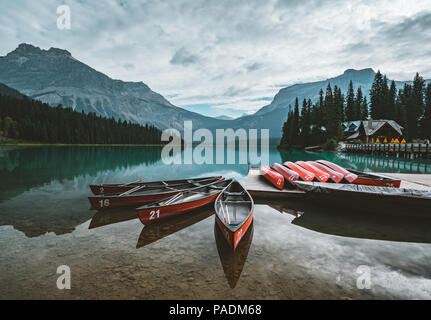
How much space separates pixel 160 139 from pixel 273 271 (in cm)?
15378

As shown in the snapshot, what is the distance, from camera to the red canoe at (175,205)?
31.0ft

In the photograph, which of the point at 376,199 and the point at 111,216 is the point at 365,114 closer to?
the point at 376,199

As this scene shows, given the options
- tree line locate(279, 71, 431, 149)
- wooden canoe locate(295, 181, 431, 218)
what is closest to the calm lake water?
wooden canoe locate(295, 181, 431, 218)

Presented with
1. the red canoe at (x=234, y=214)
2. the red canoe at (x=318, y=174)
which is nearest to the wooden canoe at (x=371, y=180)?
the red canoe at (x=318, y=174)

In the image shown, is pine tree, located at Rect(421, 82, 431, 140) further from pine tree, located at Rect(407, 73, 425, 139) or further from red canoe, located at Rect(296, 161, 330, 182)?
red canoe, located at Rect(296, 161, 330, 182)

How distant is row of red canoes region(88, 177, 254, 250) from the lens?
9.60m

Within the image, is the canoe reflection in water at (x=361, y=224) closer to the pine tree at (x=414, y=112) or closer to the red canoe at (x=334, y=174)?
the red canoe at (x=334, y=174)

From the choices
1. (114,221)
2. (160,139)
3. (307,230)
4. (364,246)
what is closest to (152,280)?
(114,221)

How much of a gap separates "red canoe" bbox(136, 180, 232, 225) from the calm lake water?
519mm

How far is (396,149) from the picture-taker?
47719 millimetres

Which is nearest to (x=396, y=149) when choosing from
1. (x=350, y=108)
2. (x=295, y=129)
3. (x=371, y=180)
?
(x=350, y=108)

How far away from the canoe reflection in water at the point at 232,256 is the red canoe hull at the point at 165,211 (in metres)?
2.67
